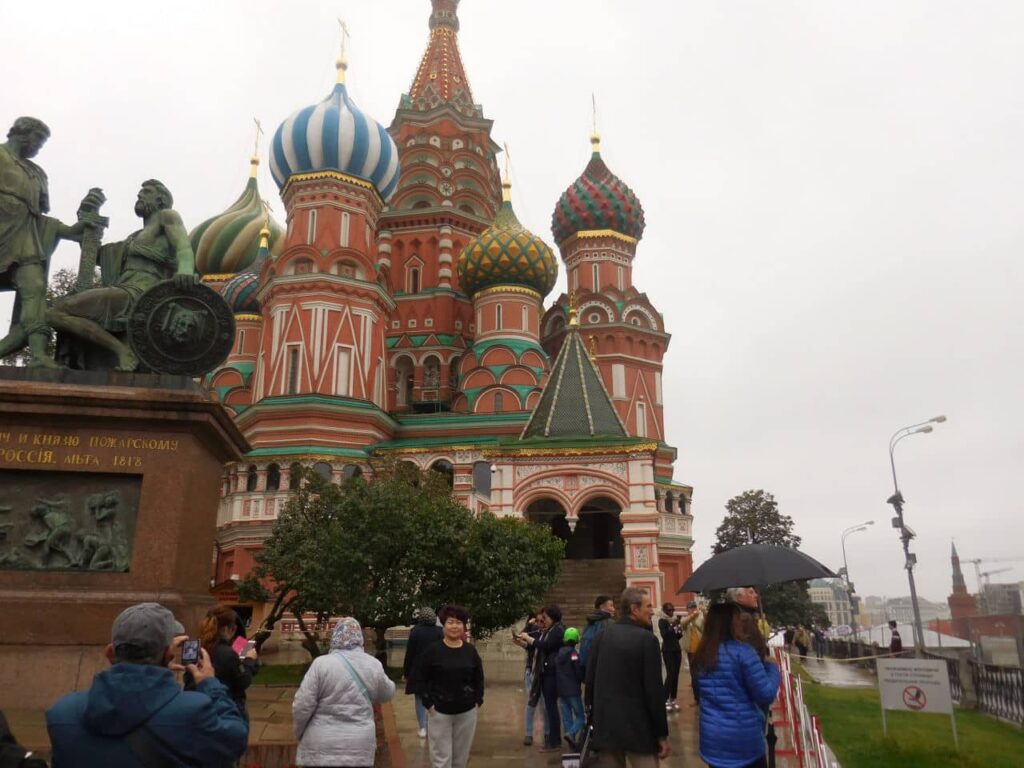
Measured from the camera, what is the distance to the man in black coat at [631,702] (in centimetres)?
484

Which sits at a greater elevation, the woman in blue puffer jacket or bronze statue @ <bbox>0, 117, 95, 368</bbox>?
bronze statue @ <bbox>0, 117, 95, 368</bbox>

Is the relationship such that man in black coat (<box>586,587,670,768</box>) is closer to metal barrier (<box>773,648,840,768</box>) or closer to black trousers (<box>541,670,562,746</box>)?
metal barrier (<box>773,648,840,768</box>)

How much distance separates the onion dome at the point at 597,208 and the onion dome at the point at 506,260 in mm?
3742

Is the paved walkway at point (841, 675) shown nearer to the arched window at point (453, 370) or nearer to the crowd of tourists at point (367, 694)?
the crowd of tourists at point (367, 694)

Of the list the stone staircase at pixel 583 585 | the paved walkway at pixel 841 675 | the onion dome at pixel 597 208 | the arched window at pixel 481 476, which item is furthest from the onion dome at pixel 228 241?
the paved walkway at pixel 841 675

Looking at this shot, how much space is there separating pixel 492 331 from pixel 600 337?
4976 mm

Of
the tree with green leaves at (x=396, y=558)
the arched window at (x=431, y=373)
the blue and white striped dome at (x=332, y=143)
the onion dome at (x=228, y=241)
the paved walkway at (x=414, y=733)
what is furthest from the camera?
the onion dome at (x=228, y=241)

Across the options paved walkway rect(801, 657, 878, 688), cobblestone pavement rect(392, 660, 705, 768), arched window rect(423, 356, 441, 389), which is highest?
arched window rect(423, 356, 441, 389)

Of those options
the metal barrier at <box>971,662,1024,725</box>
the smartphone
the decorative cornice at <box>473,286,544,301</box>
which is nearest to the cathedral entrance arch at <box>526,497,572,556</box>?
the decorative cornice at <box>473,286,544,301</box>

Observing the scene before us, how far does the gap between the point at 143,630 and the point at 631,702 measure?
303cm

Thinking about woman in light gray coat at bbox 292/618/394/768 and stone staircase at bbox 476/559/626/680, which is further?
stone staircase at bbox 476/559/626/680

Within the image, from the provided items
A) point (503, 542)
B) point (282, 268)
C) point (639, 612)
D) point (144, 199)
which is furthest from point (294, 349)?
point (639, 612)

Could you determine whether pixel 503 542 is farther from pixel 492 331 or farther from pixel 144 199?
pixel 492 331

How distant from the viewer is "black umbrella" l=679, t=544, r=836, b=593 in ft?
23.0
